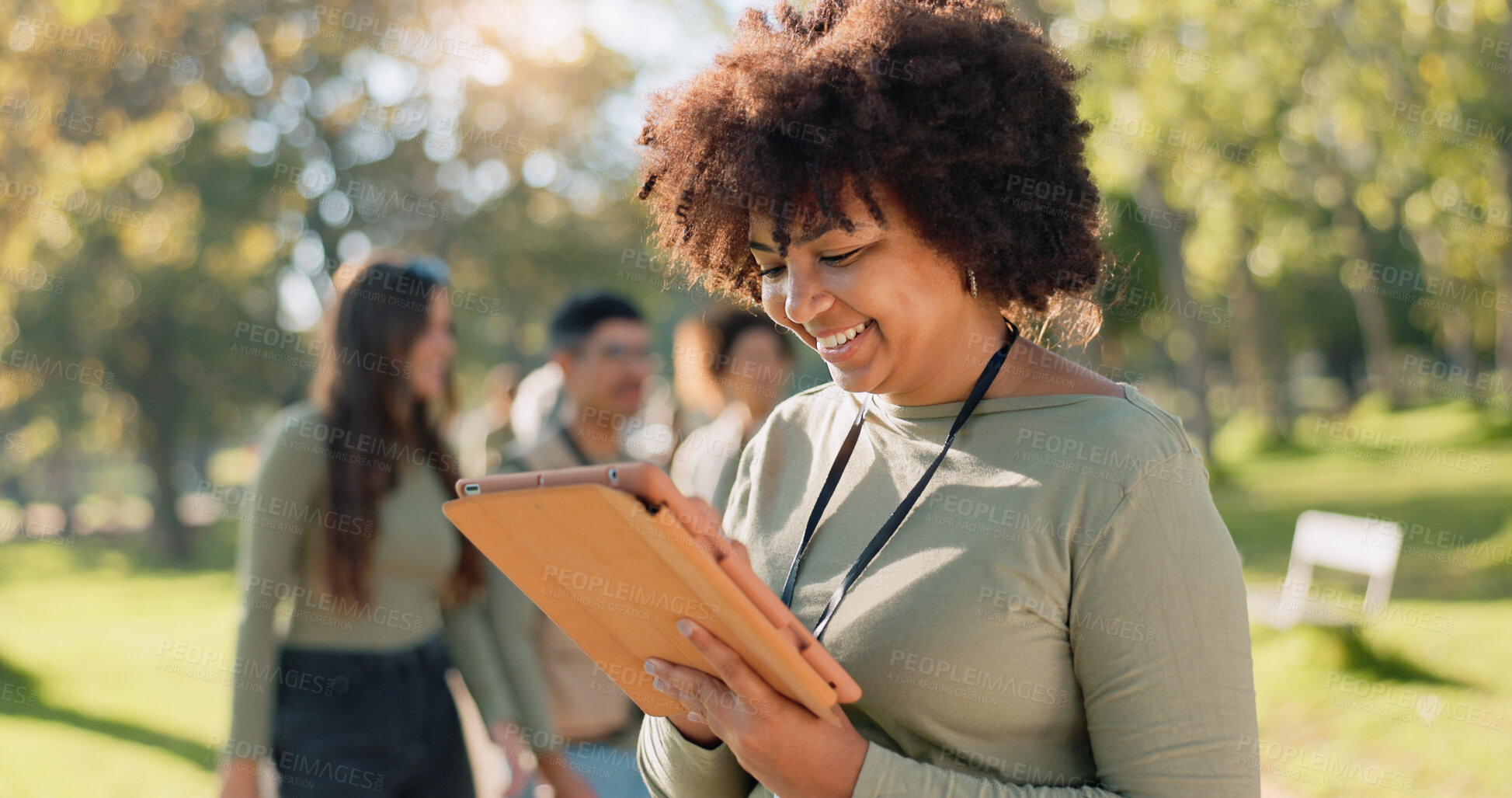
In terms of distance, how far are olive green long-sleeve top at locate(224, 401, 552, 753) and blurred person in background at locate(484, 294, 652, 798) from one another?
0.15m

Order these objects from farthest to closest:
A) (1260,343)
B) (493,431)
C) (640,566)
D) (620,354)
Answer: (1260,343) → (493,431) → (620,354) → (640,566)

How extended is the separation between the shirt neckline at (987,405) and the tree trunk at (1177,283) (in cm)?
1527

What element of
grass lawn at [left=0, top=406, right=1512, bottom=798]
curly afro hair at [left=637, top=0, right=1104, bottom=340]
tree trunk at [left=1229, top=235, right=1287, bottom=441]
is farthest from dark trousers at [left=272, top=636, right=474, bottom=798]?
tree trunk at [left=1229, top=235, right=1287, bottom=441]

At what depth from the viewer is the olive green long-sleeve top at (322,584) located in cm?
323

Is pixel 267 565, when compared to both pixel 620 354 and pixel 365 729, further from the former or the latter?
pixel 620 354

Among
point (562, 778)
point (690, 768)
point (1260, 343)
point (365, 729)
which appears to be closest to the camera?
point (690, 768)

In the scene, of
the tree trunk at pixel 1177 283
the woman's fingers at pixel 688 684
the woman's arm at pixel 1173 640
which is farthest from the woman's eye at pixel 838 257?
the tree trunk at pixel 1177 283

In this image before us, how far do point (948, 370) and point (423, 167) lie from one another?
20.8m

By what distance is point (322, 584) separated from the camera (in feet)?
10.9

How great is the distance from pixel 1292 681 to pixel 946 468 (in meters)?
6.66

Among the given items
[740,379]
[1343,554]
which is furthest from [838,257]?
[1343,554]

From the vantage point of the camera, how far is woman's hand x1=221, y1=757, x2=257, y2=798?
311cm

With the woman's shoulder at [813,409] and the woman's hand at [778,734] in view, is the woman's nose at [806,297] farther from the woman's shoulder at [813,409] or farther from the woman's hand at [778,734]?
the woman's hand at [778,734]

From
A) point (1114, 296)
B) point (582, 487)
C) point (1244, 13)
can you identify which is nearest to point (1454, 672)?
point (1114, 296)
